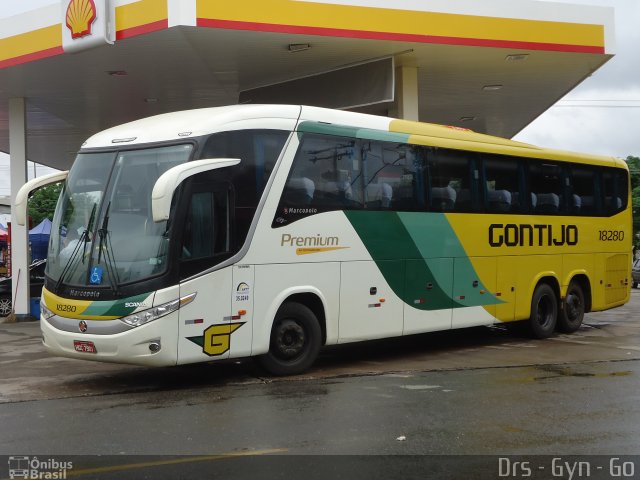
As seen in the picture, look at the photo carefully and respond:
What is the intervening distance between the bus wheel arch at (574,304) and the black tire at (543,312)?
13.0 inches

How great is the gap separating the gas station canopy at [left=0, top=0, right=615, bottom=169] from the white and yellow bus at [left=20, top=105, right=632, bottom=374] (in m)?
2.86

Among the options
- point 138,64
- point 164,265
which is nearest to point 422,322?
point 164,265

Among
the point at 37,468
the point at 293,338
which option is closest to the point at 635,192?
the point at 293,338

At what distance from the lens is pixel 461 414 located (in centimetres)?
776

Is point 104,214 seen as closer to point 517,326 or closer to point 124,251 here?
point 124,251

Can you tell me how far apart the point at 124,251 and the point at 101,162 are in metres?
1.43

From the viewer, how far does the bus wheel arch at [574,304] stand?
15008 millimetres

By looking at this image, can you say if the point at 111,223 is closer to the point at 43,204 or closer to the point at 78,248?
the point at 78,248

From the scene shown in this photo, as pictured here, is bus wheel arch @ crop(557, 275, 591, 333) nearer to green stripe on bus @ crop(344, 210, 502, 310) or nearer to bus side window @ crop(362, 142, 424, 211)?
green stripe on bus @ crop(344, 210, 502, 310)

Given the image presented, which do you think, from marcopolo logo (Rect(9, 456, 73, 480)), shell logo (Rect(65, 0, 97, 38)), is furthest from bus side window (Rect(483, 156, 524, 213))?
marcopolo logo (Rect(9, 456, 73, 480))

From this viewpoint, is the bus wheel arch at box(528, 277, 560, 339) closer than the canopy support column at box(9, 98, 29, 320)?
Yes

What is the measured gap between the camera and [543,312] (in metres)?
14.6

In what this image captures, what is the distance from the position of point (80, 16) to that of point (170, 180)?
733 cm

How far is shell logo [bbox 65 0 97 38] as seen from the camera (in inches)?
544
